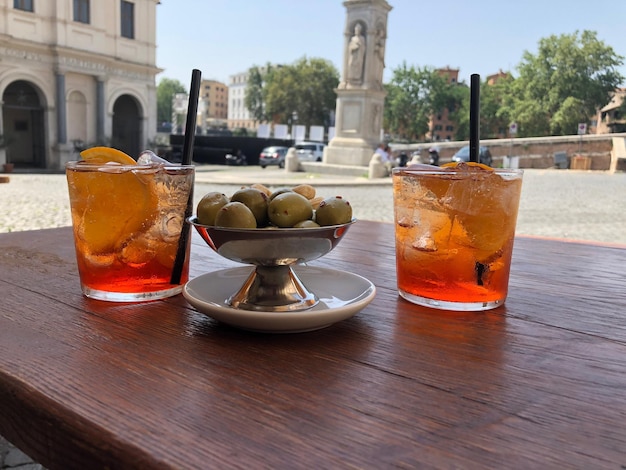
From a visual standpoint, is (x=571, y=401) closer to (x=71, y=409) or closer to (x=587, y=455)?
(x=587, y=455)

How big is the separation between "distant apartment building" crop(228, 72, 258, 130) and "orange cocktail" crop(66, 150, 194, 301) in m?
90.2

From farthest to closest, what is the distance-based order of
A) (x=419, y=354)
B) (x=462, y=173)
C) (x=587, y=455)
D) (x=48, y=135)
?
(x=48, y=135) < (x=462, y=173) < (x=419, y=354) < (x=587, y=455)

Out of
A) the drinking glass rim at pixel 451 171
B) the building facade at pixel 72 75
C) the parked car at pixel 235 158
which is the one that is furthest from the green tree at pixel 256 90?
the drinking glass rim at pixel 451 171

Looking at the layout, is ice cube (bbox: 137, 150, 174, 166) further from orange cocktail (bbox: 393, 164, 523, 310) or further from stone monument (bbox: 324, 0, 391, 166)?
stone monument (bbox: 324, 0, 391, 166)

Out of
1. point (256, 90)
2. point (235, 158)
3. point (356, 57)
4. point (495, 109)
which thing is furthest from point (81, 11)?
point (495, 109)

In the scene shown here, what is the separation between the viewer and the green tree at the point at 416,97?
4991 cm

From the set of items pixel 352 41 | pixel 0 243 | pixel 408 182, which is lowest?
pixel 0 243

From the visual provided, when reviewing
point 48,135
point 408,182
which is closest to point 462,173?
point 408,182

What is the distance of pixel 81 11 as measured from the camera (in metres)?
17.3

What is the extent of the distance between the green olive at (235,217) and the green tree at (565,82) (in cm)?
4180

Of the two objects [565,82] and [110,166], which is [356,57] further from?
[565,82]

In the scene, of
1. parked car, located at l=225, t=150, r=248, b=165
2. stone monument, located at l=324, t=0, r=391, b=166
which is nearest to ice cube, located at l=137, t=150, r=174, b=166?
stone monument, located at l=324, t=0, r=391, b=166

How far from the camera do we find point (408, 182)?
976 millimetres

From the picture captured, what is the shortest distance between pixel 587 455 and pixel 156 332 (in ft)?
1.84
